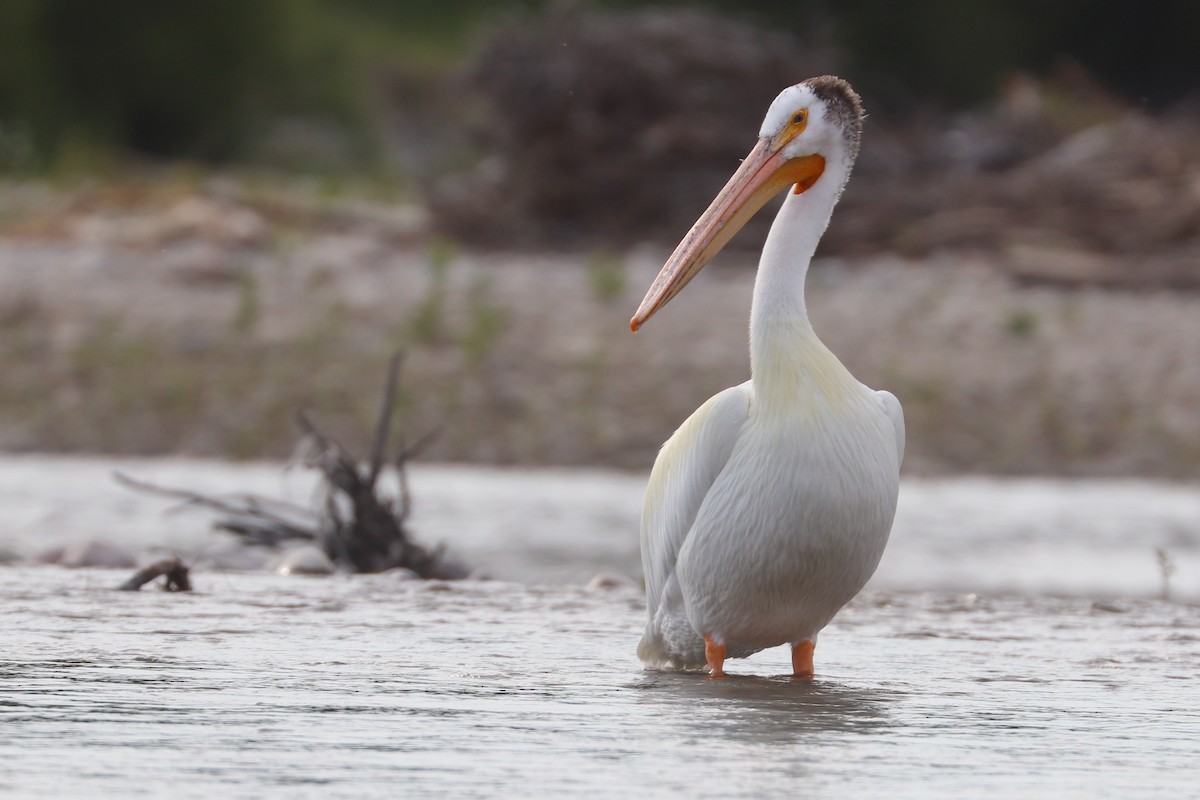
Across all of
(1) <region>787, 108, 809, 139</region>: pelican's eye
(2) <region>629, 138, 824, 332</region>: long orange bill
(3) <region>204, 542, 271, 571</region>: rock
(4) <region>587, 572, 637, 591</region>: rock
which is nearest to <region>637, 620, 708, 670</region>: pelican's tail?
(2) <region>629, 138, 824, 332</region>: long orange bill

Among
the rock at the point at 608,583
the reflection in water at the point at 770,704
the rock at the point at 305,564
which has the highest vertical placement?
the rock at the point at 305,564

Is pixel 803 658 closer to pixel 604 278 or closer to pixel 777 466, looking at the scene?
pixel 777 466

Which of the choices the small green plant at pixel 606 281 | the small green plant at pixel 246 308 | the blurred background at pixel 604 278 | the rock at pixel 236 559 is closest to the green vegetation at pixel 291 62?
the blurred background at pixel 604 278

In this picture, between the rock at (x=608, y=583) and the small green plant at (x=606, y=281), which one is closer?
the rock at (x=608, y=583)

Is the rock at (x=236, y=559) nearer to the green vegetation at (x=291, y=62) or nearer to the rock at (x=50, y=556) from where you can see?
the rock at (x=50, y=556)

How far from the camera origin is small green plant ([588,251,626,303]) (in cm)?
1262

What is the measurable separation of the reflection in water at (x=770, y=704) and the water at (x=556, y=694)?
0.01m

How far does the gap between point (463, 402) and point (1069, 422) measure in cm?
352

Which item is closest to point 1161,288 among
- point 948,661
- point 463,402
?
A: point 463,402

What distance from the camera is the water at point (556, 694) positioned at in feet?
10.9

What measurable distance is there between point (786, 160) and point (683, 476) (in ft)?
2.74

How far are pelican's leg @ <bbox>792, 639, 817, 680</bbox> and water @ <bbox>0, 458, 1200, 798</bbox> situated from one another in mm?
48

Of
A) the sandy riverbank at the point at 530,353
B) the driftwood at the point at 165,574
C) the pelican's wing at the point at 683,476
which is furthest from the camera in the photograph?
the sandy riverbank at the point at 530,353

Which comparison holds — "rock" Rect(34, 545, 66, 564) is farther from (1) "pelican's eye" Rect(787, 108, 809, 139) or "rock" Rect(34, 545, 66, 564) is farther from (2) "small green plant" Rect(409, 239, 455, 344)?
(2) "small green plant" Rect(409, 239, 455, 344)
